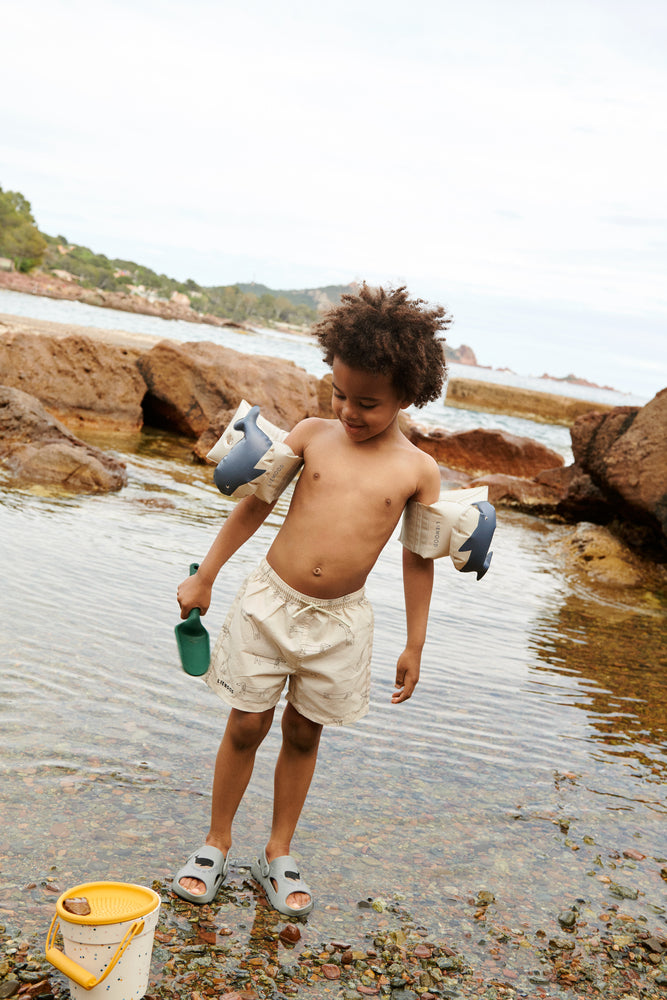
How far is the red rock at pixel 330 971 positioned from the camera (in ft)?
7.66

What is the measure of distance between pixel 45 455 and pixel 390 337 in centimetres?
600

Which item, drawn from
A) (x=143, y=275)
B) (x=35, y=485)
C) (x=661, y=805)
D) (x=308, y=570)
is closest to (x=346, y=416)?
(x=308, y=570)

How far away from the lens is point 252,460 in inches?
102

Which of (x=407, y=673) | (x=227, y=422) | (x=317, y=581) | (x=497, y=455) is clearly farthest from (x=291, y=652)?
(x=497, y=455)

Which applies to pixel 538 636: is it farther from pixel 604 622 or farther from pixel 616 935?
pixel 616 935

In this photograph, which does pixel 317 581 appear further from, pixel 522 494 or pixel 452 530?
pixel 522 494

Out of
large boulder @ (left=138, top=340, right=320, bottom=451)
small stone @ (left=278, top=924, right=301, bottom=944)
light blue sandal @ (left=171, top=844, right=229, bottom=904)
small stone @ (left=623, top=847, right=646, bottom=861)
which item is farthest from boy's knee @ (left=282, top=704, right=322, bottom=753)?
large boulder @ (left=138, top=340, right=320, bottom=451)

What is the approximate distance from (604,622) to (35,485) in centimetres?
476

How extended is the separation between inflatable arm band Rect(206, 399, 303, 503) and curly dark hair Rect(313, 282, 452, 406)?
0.31 m

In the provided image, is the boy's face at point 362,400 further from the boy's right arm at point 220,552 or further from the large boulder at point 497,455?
the large boulder at point 497,455

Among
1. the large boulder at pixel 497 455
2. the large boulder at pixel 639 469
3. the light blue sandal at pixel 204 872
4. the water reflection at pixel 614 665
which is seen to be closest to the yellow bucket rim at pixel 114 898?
the light blue sandal at pixel 204 872

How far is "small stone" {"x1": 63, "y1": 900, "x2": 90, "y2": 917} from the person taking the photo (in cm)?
196

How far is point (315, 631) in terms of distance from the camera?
8.63 feet

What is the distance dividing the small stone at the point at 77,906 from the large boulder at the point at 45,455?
5.91m
